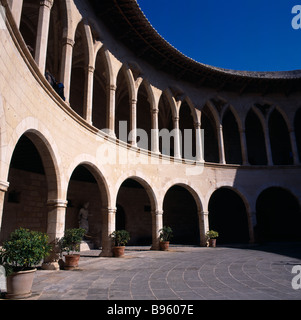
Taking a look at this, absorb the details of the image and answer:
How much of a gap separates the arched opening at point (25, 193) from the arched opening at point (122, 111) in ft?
22.1

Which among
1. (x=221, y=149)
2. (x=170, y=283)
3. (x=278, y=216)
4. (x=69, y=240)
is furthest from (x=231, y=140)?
(x=170, y=283)

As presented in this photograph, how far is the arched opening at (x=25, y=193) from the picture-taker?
959cm

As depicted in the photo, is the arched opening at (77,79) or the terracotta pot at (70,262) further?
the arched opening at (77,79)

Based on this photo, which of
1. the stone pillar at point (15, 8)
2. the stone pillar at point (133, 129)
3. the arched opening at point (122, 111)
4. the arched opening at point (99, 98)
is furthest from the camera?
the arched opening at point (122, 111)

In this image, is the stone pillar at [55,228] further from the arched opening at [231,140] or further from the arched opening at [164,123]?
the arched opening at [231,140]

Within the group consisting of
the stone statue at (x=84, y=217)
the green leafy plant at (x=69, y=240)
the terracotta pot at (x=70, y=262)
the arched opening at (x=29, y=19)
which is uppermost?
the arched opening at (x=29, y=19)

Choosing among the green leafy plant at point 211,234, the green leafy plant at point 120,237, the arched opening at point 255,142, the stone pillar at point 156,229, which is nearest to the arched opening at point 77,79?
the stone pillar at point 156,229

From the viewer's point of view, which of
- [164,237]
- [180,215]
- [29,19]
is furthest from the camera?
[180,215]

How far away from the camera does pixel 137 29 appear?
42.0 feet

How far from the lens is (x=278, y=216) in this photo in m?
18.6

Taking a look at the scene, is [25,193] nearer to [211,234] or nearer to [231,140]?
[211,234]

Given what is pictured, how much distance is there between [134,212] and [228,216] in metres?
7.31
